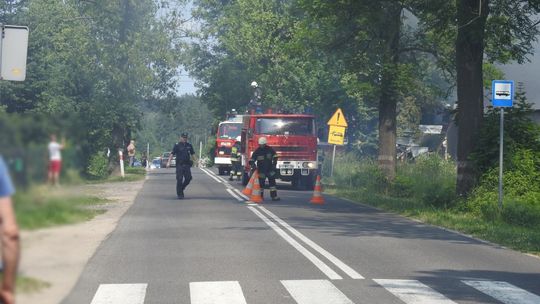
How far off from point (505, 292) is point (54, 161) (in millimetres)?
8868

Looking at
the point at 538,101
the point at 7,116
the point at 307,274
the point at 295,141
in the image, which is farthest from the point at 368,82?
the point at 7,116

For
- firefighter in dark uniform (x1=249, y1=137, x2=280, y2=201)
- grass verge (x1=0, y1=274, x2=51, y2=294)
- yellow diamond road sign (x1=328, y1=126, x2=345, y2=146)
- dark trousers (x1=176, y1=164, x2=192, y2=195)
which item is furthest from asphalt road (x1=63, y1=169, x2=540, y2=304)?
yellow diamond road sign (x1=328, y1=126, x2=345, y2=146)

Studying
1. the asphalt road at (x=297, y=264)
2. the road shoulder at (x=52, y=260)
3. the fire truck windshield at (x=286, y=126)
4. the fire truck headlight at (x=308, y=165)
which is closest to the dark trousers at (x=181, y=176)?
the asphalt road at (x=297, y=264)

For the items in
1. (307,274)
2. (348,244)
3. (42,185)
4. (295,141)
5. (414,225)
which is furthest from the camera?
(295,141)

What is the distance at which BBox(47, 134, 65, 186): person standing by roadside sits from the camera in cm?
241

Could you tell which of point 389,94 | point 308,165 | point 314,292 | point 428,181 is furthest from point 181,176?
point 314,292

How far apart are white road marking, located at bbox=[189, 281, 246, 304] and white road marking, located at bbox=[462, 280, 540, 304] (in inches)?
105

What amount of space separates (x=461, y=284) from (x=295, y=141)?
24.6 m

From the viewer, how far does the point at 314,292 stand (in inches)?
411

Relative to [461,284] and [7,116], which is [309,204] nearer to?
[461,284]

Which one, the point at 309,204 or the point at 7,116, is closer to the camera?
the point at 7,116

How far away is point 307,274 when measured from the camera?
11930 millimetres

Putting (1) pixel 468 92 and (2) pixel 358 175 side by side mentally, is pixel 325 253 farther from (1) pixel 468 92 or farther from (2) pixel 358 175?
(2) pixel 358 175

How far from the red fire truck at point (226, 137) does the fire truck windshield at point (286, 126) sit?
16.9 meters
